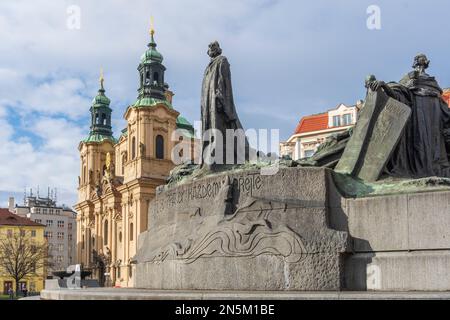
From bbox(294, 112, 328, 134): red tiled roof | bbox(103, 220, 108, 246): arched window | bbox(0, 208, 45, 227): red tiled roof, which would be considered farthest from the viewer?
bbox(0, 208, 45, 227): red tiled roof

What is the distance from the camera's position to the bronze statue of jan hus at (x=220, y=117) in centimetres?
1234

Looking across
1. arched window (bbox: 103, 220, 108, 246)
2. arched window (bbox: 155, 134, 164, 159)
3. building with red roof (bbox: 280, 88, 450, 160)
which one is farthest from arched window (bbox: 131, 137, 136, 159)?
building with red roof (bbox: 280, 88, 450, 160)

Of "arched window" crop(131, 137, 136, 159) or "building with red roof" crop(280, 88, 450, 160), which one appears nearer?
"building with red roof" crop(280, 88, 450, 160)

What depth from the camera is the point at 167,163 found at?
63.7 metres

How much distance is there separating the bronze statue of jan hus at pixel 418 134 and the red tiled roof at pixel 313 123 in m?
41.8

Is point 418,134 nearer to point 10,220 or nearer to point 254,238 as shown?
point 254,238

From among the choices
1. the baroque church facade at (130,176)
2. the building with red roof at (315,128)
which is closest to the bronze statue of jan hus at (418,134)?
the building with red roof at (315,128)

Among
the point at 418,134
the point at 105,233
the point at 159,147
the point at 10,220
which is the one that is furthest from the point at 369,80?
the point at 10,220

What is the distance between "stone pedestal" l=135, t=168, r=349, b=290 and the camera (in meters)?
9.20

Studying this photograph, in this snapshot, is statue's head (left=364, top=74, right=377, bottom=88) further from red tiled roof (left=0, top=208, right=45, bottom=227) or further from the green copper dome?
red tiled roof (left=0, top=208, right=45, bottom=227)
